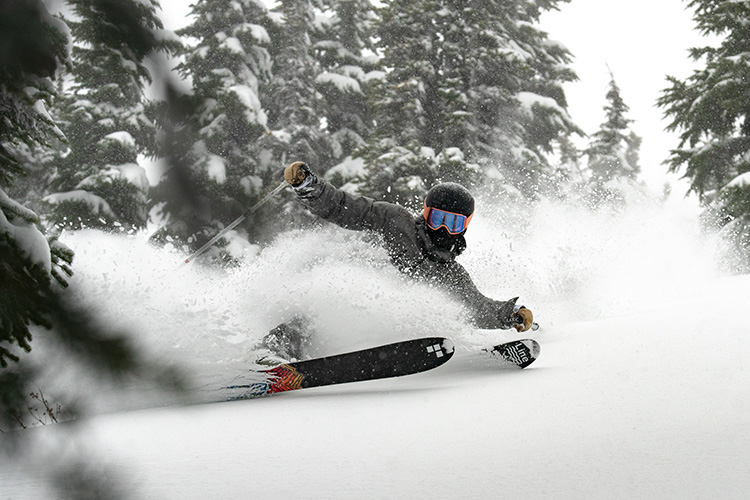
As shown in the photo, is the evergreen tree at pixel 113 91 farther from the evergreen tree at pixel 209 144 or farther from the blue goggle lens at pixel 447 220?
the blue goggle lens at pixel 447 220

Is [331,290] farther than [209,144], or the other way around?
[331,290]

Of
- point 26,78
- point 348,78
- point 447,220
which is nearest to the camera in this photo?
point 26,78

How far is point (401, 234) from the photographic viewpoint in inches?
200

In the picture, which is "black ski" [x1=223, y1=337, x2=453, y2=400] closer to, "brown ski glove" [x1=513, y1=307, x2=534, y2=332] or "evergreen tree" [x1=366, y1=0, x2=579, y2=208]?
"brown ski glove" [x1=513, y1=307, x2=534, y2=332]

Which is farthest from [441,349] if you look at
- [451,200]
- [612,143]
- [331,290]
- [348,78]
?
[612,143]

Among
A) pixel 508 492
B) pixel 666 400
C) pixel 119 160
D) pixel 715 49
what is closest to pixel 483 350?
pixel 666 400

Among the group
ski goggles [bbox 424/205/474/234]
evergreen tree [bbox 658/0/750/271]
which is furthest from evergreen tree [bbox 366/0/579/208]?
ski goggles [bbox 424/205/474/234]

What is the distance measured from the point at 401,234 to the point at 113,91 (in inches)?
174

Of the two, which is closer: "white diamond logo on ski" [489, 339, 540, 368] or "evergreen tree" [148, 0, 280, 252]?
"evergreen tree" [148, 0, 280, 252]

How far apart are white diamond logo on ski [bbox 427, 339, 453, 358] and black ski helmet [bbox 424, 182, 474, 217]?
1669mm

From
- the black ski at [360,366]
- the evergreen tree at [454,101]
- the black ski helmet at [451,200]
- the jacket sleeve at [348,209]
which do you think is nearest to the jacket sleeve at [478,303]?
the black ski helmet at [451,200]

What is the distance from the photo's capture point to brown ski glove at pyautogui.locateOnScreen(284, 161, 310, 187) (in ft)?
15.1

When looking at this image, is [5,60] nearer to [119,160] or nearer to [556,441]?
[119,160]

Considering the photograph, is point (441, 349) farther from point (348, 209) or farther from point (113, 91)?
point (113, 91)
